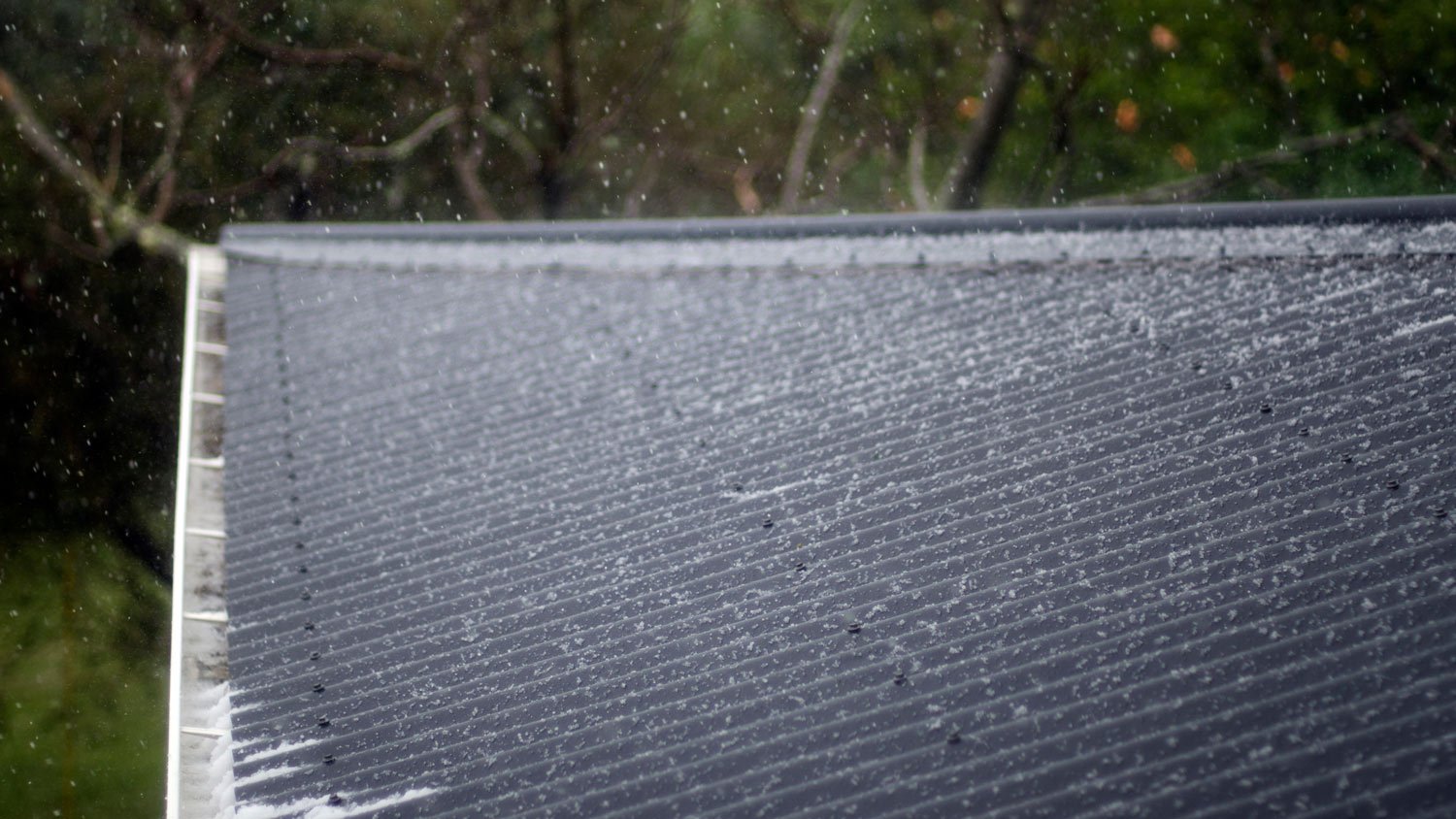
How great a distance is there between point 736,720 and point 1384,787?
5.59 feet

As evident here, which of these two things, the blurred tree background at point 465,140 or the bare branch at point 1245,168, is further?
the blurred tree background at point 465,140

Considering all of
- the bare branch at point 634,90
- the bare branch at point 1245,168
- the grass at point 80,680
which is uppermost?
the bare branch at point 634,90

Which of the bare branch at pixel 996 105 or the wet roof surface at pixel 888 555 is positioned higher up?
the bare branch at pixel 996 105

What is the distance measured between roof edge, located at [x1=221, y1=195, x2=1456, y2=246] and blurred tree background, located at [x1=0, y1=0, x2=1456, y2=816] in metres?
7.10

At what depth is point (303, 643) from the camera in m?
4.16

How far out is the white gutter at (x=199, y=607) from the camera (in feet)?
11.9

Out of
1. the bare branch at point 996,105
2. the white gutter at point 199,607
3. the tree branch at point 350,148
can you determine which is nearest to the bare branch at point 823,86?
the bare branch at point 996,105

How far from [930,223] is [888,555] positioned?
8.04 feet

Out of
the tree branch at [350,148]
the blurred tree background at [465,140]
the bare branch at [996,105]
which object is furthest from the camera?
the tree branch at [350,148]

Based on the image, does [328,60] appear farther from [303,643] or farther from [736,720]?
[736,720]

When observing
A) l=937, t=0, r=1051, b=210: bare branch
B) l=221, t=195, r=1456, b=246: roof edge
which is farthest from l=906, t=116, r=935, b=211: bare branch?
l=221, t=195, r=1456, b=246: roof edge

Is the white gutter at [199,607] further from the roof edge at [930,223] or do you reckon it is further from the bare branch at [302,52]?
the bare branch at [302,52]

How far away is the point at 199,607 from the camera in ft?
14.7

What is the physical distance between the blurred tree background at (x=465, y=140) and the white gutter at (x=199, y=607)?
813 cm
